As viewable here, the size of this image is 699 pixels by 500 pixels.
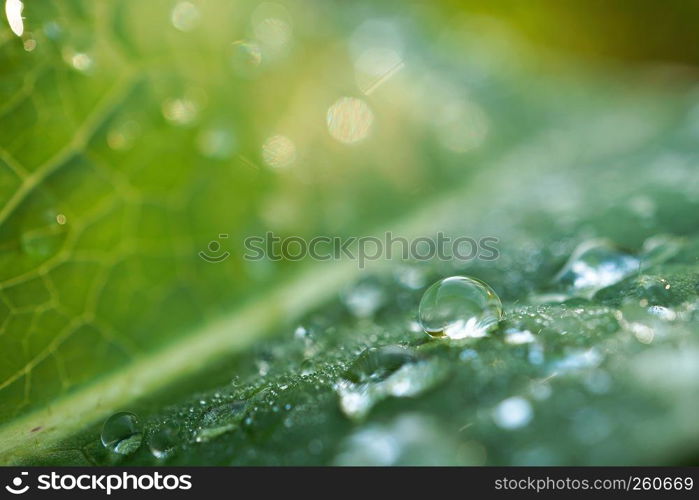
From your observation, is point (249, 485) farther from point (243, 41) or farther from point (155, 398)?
point (243, 41)

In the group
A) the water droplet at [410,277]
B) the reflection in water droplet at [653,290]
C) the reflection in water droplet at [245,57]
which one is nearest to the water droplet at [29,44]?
the reflection in water droplet at [245,57]

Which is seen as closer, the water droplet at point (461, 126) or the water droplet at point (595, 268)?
the water droplet at point (595, 268)

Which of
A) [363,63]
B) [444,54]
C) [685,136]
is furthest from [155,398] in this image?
[685,136]

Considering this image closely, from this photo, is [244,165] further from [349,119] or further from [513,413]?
[513,413]

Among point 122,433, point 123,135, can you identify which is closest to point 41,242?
point 123,135

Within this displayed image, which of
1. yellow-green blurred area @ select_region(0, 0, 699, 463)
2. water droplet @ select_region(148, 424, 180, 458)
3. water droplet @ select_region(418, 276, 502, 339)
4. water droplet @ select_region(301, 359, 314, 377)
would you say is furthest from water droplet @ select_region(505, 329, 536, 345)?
water droplet @ select_region(148, 424, 180, 458)

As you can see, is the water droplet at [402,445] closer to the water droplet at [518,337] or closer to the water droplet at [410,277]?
the water droplet at [518,337]
